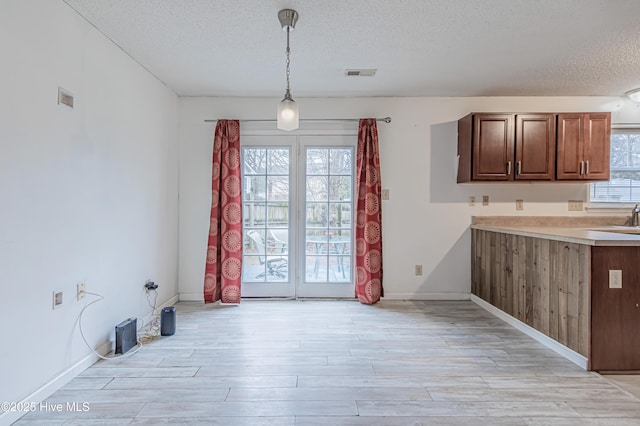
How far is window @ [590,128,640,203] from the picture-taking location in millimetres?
3979

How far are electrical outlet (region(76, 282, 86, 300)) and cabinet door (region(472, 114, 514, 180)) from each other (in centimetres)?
370

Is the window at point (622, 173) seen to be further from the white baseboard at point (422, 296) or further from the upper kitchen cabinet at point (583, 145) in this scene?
the white baseboard at point (422, 296)

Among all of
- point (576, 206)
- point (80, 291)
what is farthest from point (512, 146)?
point (80, 291)

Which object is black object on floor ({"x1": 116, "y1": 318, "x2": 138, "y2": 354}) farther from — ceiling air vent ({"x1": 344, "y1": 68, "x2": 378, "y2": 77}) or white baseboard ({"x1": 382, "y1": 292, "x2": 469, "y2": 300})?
ceiling air vent ({"x1": 344, "y1": 68, "x2": 378, "y2": 77})

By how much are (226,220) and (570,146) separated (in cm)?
388

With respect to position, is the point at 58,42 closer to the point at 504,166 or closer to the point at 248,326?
the point at 248,326

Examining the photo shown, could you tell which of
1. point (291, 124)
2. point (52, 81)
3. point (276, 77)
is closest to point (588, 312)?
point (291, 124)

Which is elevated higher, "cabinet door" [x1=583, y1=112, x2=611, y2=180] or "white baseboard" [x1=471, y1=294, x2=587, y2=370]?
"cabinet door" [x1=583, y1=112, x2=611, y2=180]

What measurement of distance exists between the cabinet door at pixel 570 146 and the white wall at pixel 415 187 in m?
0.35

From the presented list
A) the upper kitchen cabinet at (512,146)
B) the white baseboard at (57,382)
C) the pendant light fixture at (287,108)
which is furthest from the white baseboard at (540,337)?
the white baseboard at (57,382)

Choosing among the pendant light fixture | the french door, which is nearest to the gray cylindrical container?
the french door

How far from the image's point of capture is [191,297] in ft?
13.1

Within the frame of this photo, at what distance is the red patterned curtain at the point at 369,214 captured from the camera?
12.6 feet

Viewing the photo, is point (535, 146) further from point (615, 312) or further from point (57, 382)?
point (57, 382)
